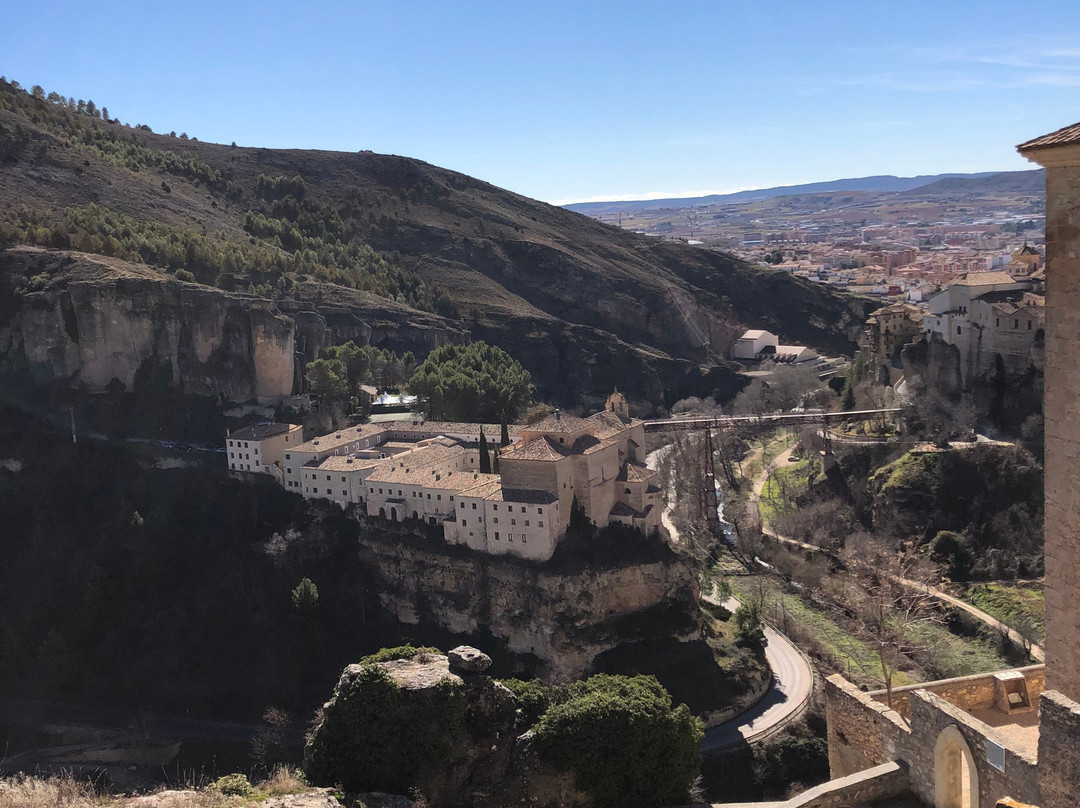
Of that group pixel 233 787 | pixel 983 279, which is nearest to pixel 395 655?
pixel 233 787

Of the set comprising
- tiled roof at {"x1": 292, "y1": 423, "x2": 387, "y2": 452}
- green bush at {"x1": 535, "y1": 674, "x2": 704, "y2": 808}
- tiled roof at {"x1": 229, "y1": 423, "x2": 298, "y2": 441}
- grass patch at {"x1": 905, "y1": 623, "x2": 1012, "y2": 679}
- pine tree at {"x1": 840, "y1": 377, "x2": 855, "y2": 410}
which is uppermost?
tiled roof at {"x1": 229, "y1": 423, "x2": 298, "y2": 441}

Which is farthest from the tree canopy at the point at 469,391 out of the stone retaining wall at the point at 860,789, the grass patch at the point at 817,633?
the stone retaining wall at the point at 860,789

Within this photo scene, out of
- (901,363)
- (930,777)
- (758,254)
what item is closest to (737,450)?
(901,363)

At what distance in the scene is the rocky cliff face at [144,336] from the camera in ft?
159

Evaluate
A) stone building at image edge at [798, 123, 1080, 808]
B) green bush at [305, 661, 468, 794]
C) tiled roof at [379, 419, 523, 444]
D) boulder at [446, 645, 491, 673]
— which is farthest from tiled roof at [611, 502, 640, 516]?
stone building at image edge at [798, 123, 1080, 808]

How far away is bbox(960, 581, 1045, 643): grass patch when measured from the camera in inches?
1385

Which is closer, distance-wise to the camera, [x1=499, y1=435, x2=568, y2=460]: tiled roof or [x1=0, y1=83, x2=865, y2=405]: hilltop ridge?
[x1=499, y1=435, x2=568, y2=460]: tiled roof

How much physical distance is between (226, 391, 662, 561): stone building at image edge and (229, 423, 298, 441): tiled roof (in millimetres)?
137

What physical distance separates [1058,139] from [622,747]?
14593 mm

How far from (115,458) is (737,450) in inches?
1452

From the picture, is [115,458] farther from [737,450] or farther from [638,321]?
[638,321]

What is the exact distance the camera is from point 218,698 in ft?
117

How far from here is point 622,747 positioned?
19359 millimetres

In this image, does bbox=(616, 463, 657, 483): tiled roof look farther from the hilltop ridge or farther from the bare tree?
the hilltop ridge
